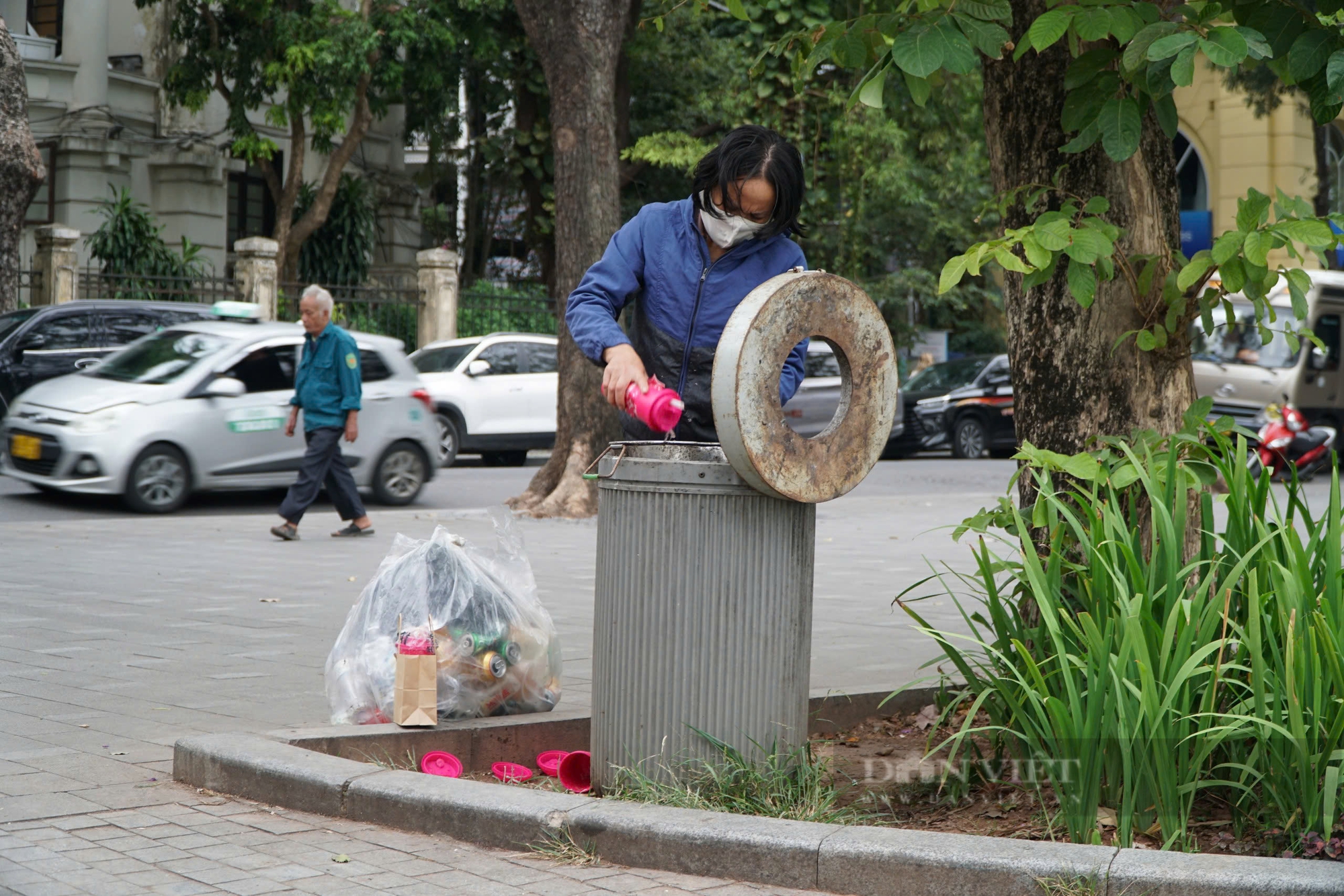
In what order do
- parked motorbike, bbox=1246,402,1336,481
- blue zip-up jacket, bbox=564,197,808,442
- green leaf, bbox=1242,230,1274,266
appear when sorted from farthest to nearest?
1. parked motorbike, bbox=1246,402,1336,481
2. blue zip-up jacket, bbox=564,197,808,442
3. green leaf, bbox=1242,230,1274,266

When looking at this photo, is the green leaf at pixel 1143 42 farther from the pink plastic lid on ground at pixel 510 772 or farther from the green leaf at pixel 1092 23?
the pink plastic lid on ground at pixel 510 772

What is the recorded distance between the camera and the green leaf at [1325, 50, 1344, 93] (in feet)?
11.9

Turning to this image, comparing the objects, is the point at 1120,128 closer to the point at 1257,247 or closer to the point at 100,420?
the point at 1257,247

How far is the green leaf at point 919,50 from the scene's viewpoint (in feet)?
12.2

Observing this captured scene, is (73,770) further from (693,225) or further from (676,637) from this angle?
(693,225)

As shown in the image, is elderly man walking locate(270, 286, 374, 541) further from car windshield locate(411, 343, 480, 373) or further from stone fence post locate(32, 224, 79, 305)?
A: stone fence post locate(32, 224, 79, 305)

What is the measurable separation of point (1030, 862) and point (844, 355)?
4.40 ft

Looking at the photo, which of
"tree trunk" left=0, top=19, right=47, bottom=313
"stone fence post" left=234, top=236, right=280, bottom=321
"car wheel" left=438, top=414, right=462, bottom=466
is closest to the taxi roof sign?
"tree trunk" left=0, top=19, right=47, bottom=313

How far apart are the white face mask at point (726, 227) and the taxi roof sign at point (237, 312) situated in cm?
1150

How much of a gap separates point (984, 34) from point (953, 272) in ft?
2.01

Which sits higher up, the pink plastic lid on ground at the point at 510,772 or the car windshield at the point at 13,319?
the car windshield at the point at 13,319

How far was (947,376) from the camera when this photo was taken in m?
24.6

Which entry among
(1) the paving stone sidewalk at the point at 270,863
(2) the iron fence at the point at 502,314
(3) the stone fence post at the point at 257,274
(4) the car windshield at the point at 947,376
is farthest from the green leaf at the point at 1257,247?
(2) the iron fence at the point at 502,314

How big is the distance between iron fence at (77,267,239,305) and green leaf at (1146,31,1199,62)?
1999 centimetres
